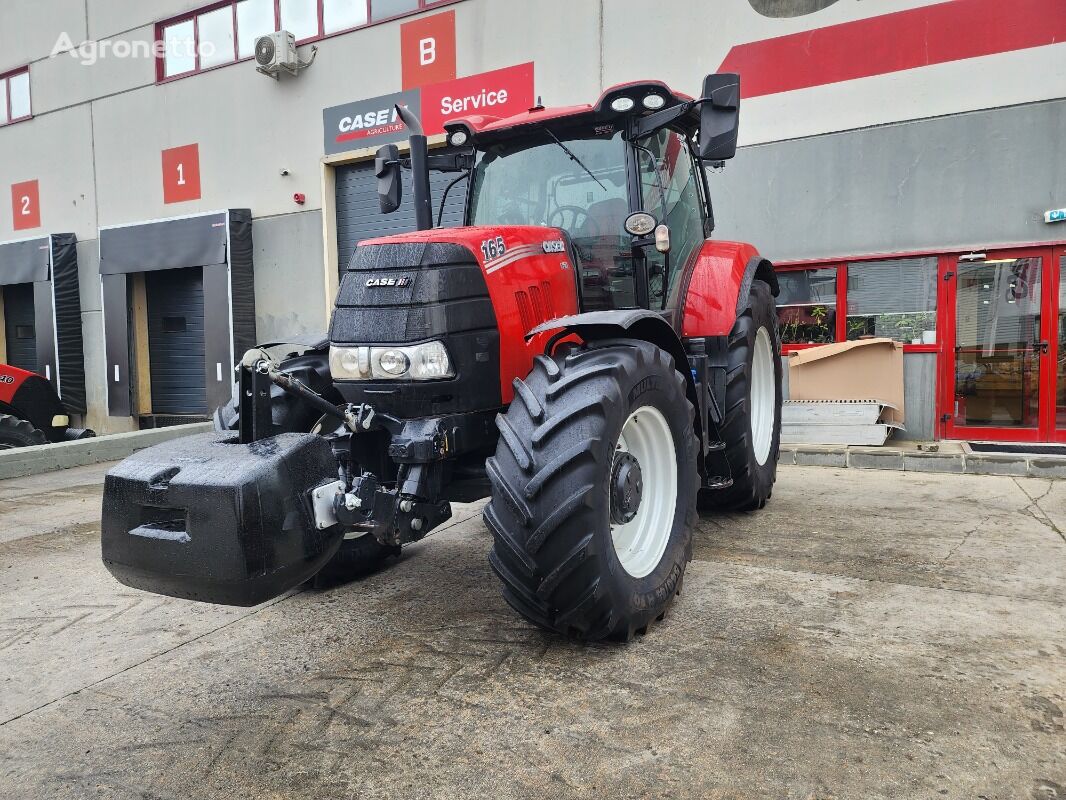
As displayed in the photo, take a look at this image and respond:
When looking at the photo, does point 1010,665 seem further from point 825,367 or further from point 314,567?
point 825,367

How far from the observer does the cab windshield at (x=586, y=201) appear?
386 cm

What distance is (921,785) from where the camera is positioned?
2.09 m

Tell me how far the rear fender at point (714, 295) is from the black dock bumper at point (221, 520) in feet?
7.82

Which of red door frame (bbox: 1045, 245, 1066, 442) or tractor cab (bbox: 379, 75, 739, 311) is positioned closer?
tractor cab (bbox: 379, 75, 739, 311)

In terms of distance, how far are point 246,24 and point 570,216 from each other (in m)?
10.2

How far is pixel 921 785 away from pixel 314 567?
6.27 ft

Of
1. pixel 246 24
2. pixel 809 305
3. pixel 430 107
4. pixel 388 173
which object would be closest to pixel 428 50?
pixel 430 107

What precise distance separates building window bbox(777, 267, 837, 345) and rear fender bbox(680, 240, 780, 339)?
3686 mm

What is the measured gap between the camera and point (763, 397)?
5605mm

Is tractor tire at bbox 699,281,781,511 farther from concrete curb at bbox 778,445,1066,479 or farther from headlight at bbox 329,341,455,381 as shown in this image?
headlight at bbox 329,341,455,381

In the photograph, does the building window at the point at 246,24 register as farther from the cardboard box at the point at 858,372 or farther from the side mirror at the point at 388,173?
the side mirror at the point at 388,173

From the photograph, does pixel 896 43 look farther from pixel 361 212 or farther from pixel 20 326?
pixel 20 326

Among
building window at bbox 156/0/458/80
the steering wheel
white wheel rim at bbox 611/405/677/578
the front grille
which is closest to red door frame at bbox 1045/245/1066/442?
the steering wheel

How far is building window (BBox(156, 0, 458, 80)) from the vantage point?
10625 millimetres
